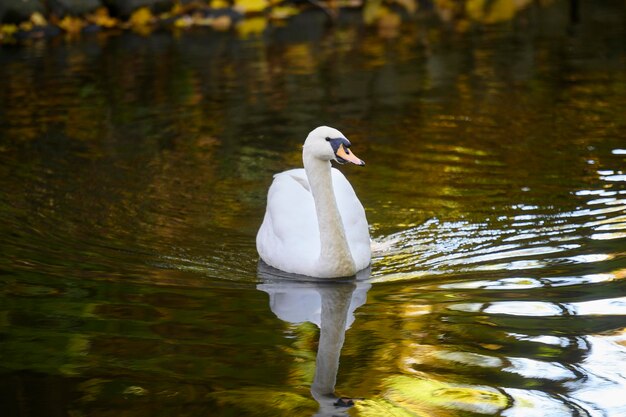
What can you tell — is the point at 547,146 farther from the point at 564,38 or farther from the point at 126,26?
the point at 126,26

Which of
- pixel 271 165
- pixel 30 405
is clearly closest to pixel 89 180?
pixel 271 165

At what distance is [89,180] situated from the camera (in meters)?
10.7

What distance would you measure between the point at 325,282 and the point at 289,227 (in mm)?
541

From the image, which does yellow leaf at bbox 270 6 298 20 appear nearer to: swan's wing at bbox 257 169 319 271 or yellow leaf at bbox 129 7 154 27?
yellow leaf at bbox 129 7 154 27

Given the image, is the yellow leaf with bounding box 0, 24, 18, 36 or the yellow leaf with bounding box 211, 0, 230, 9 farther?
the yellow leaf with bounding box 211, 0, 230, 9

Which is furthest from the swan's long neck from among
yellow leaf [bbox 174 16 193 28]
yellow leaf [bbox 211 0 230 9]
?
yellow leaf [bbox 211 0 230 9]

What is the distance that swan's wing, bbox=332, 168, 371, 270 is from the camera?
7.70 m

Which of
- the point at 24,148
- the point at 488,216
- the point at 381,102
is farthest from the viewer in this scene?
the point at 381,102

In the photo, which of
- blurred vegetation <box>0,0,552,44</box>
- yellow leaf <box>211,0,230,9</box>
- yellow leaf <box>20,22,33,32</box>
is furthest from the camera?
yellow leaf <box>211,0,230,9</box>

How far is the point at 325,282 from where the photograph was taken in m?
7.53

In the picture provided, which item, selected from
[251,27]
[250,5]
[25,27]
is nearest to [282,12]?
[250,5]

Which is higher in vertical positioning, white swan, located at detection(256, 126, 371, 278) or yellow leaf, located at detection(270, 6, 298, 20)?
yellow leaf, located at detection(270, 6, 298, 20)

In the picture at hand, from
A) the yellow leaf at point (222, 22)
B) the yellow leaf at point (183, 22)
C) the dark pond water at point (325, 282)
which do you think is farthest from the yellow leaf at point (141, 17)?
the dark pond water at point (325, 282)

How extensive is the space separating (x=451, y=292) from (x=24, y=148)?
267 inches
